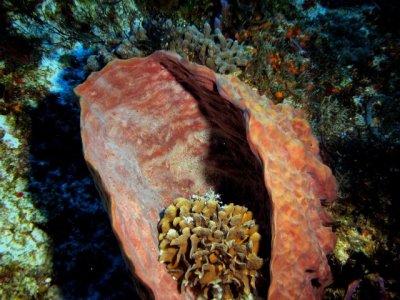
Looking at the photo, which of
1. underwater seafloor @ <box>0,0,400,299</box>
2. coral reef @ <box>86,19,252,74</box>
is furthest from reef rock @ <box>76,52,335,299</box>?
coral reef @ <box>86,19,252,74</box>

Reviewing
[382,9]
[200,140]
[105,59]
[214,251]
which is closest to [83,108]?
[200,140]

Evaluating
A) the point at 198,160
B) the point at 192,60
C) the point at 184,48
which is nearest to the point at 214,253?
the point at 198,160

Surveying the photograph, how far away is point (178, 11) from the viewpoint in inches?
223

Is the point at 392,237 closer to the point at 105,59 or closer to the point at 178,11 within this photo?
the point at 105,59

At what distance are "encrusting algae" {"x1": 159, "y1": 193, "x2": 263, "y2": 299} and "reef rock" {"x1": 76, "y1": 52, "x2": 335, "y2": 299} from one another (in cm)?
9

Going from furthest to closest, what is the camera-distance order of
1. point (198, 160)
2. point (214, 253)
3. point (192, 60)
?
1. point (192, 60)
2. point (198, 160)
3. point (214, 253)

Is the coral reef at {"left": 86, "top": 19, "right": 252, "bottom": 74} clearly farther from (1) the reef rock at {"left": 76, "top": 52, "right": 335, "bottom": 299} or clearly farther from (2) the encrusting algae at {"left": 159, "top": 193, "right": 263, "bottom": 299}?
(2) the encrusting algae at {"left": 159, "top": 193, "right": 263, "bottom": 299}

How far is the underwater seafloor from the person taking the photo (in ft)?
→ 8.07

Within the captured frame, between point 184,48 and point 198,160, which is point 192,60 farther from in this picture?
point 198,160

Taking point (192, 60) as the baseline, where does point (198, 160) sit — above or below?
below

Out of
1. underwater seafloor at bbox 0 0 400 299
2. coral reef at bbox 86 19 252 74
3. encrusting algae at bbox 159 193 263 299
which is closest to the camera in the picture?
encrusting algae at bbox 159 193 263 299

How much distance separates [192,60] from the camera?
4047 millimetres

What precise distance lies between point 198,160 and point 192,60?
1.92 metres

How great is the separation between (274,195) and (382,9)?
5.27 m
